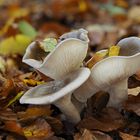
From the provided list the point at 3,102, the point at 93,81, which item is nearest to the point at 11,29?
the point at 3,102

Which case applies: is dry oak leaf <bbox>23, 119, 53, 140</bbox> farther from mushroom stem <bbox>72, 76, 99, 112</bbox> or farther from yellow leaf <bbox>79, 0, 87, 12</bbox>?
yellow leaf <bbox>79, 0, 87, 12</bbox>

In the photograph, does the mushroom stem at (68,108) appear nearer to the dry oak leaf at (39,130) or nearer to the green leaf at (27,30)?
the dry oak leaf at (39,130)

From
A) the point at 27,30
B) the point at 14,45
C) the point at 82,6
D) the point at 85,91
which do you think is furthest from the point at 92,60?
the point at 82,6

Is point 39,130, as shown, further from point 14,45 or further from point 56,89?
point 14,45

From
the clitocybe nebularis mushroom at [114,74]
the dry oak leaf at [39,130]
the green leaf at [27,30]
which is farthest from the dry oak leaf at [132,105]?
the green leaf at [27,30]

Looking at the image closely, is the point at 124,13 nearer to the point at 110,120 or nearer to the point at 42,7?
the point at 42,7
